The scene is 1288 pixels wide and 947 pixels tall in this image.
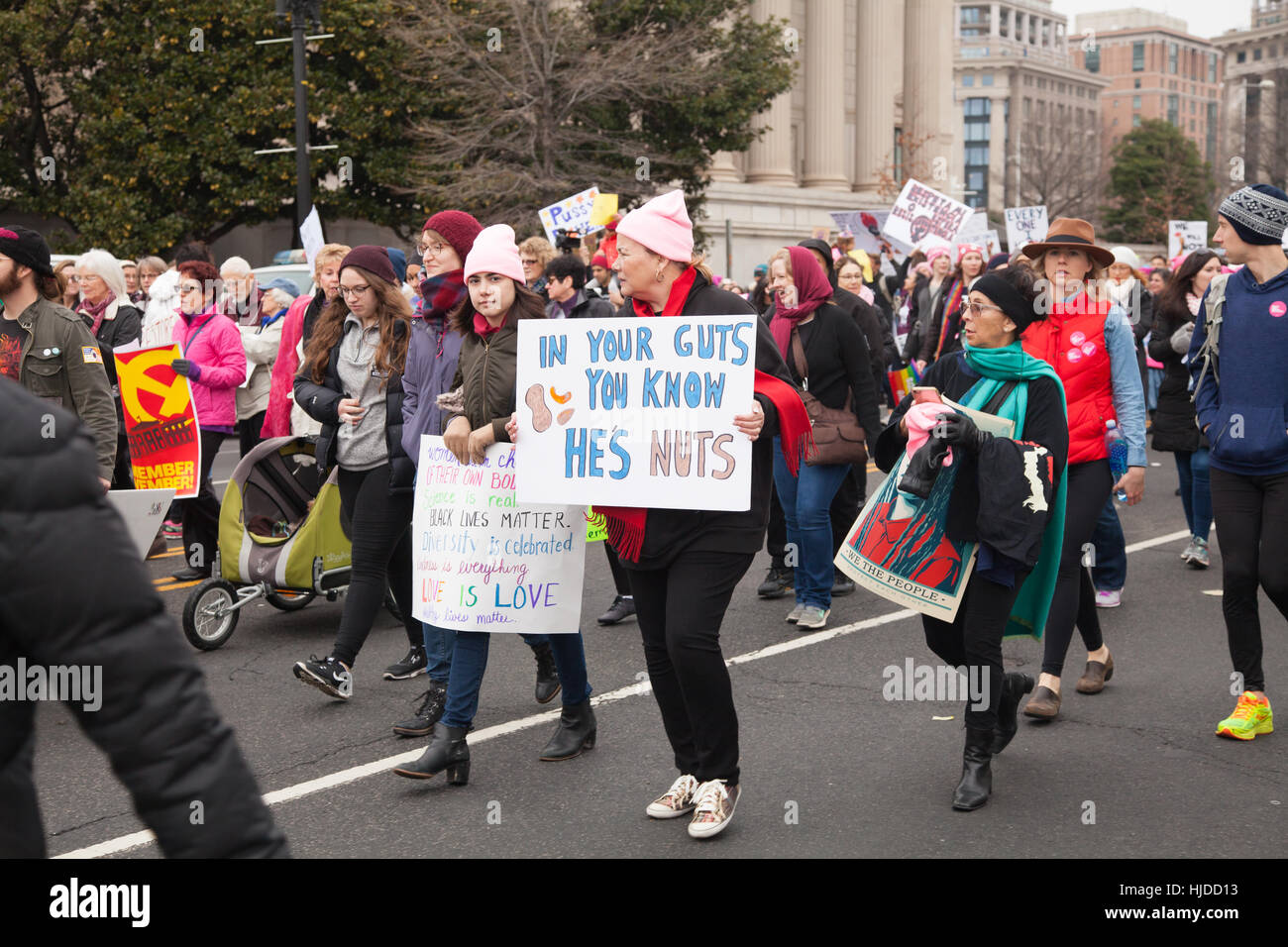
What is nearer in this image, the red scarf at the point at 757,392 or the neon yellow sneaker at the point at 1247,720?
the red scarf at the point at 757,392

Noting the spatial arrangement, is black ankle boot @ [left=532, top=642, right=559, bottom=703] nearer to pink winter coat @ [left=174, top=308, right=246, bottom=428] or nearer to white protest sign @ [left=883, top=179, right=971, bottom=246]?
pink winter coat @ [left=174, top=308, right=246, bottom=428]

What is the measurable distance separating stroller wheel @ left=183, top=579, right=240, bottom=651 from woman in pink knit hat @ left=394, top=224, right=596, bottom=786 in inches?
94.4

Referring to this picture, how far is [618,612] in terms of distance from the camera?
7895 mm

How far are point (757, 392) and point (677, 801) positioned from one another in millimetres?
1410

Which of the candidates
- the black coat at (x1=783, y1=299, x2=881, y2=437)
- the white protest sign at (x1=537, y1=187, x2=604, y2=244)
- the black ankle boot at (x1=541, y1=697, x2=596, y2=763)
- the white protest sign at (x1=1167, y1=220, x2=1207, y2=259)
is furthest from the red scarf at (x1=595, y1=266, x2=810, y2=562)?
the white protest sign at (x1=1167, y1=220, x2=1207, y2=259)

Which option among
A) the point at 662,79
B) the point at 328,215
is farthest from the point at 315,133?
the point at 662,79

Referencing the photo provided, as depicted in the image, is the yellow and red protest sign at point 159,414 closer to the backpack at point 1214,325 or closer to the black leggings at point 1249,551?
the backpack at point 1214,325

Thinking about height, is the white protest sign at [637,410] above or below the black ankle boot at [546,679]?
above

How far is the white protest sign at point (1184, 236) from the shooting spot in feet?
67.4

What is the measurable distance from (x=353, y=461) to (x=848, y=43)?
5498cm

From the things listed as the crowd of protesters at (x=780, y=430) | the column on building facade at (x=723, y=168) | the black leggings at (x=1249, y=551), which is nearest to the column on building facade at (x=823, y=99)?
the column on building facade at (x=723, y=168)

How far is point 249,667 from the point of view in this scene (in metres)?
6.99

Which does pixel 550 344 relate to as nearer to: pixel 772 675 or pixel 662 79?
pixel 772 675

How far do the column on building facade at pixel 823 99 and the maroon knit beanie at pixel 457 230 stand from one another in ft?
155
